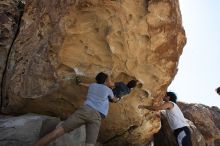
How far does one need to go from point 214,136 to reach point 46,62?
12659 millimetres

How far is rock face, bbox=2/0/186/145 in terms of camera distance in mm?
8781

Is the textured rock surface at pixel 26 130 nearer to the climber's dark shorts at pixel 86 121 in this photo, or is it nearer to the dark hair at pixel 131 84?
the climber's dark shorts at pixel 86 121

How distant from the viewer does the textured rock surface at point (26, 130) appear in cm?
805

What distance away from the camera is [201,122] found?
18703mm

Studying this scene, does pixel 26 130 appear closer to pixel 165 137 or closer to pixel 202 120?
pixel 165 137

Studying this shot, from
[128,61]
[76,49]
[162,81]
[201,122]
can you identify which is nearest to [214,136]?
[201,122]

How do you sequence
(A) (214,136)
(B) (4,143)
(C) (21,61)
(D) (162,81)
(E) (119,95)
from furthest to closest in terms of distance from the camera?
(A) (214,136) < (D) (162,81) < (C) (21,61) < (E) (119,95) < (B) (4,143)

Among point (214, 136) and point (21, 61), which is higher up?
point (21, 61)

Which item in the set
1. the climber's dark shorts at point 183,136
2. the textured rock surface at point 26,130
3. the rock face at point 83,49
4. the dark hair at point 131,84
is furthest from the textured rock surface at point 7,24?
the climber's dark shorts at point 183,136

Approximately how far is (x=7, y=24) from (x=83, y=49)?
2.81m

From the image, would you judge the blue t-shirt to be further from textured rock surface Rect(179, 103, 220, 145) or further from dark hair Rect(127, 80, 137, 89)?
textured rock surface Rect(179, 103, 220, 145)

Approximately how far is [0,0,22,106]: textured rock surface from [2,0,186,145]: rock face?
0.26 meters

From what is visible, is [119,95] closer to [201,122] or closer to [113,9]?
[113,9]

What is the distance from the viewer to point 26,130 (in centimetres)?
818
